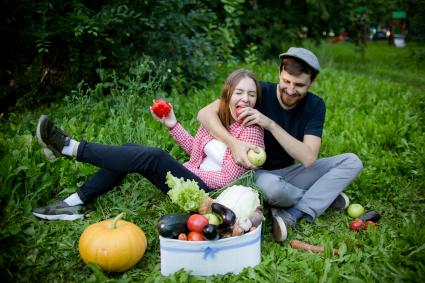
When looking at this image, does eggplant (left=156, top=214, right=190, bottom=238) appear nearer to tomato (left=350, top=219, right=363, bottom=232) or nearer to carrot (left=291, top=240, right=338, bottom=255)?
carrot (left=291, top=240, right=338, bottom=255)

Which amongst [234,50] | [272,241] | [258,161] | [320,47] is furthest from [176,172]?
[320,47]

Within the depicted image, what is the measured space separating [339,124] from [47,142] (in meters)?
3.76

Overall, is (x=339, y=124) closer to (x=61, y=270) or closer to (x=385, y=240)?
(x=385, y=240)

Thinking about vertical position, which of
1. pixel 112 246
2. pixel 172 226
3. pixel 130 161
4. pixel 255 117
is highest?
pixel 255 117

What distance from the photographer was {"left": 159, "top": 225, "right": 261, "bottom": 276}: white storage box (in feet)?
9.39

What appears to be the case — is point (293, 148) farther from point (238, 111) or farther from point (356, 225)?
point (356, 225)

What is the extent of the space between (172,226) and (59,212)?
3.30 feet

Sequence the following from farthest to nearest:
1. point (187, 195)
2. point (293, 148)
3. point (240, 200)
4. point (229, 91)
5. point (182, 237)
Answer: point (229, 91)
point (293, 148)
point (240, 200)
point (187, 195)
point (182, 237)

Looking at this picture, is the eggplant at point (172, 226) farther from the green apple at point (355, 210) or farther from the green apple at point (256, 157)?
the green apple at point (355, 210)

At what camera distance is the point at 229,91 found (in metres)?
3.62

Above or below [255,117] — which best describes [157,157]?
below

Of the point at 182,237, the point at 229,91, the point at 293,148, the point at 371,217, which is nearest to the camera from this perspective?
the point at 182,237

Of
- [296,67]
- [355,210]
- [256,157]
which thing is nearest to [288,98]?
[296,67]

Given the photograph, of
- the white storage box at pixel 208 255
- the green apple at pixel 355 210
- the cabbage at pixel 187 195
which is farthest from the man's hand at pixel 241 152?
the green apple at pixel 355 210
